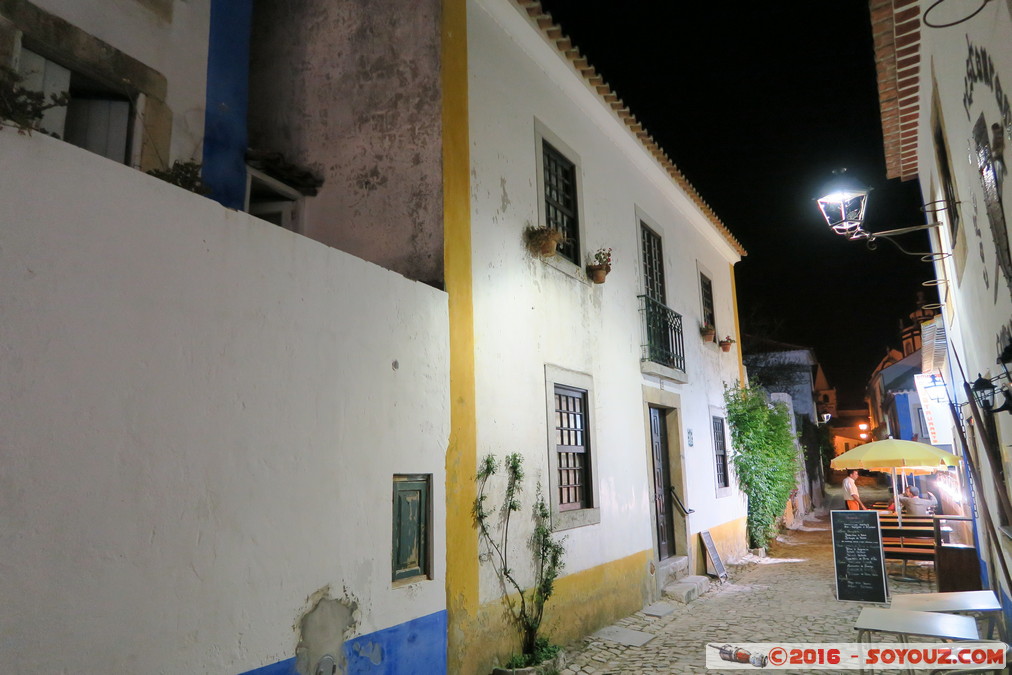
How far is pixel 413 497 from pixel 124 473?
2376 millimetres

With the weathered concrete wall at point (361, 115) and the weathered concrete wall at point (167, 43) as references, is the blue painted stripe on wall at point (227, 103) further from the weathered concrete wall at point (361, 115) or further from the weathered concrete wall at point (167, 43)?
the weathered concrete wall at point (361, 115)

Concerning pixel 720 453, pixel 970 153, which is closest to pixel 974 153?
pixel 970 153

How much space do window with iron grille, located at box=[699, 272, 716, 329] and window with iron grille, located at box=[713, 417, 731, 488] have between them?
195 cm

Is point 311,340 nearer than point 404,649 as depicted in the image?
Yes

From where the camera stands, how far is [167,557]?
11.0 ft

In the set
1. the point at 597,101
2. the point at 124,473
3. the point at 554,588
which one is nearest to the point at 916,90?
the point at 597,101

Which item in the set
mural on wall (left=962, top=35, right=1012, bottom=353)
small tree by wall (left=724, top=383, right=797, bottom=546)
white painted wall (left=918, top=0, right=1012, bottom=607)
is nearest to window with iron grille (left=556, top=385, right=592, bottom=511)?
white painted wall (left=918, top=0, right=1012, bottom=607)

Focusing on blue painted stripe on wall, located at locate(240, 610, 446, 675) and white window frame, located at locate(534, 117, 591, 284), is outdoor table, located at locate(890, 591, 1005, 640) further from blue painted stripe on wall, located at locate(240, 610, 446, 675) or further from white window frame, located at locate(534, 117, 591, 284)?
white window frame, located at locate(534, 117, 591, 284)

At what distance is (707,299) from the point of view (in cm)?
1409

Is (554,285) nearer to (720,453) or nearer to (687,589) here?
(687,589)

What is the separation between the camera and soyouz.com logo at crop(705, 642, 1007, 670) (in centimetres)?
408

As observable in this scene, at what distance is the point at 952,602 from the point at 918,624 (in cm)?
100

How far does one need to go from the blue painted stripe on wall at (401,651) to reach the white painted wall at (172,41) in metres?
4.13

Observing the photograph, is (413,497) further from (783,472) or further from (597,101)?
(783,472)
